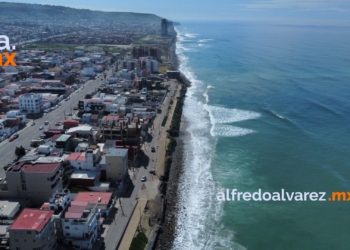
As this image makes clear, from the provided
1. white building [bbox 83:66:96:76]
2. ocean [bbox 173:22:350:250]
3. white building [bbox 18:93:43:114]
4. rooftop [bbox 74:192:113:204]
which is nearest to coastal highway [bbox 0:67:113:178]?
white building [bbox 18:93:43:114]

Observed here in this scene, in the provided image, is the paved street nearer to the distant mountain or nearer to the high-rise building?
the high-rise building

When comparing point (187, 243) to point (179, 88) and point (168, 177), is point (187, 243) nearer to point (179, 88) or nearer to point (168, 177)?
point (168, 177)

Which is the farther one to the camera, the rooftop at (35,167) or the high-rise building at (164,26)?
the high-rise building at (164,26)

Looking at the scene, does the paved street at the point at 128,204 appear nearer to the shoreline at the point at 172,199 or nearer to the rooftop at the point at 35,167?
the shoreline at the point at 172,199

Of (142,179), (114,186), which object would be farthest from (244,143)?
(114,186)

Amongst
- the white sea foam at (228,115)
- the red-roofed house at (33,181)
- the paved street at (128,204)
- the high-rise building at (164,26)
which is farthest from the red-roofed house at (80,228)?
the high-rise building at (164,26)
